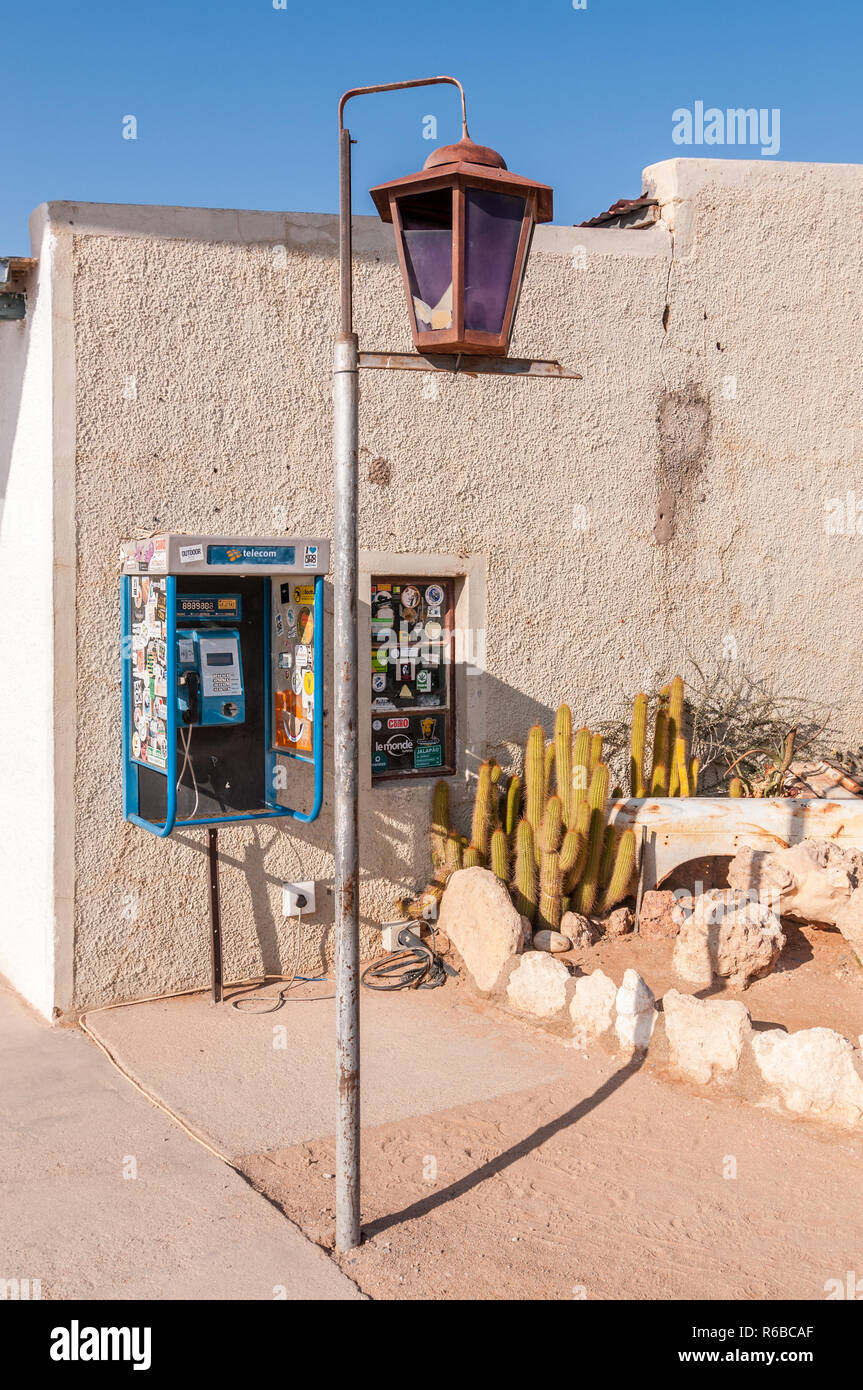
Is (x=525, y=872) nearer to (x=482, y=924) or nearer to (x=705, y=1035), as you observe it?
(x=482, y=924)

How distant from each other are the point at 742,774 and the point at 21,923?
4.45m

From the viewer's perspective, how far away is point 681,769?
7.25 m

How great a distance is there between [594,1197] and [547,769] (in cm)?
277

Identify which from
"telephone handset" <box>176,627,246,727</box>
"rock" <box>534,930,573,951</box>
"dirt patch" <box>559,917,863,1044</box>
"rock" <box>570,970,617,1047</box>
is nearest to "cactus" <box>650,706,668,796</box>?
"dirt patch" <box>559,917,863,1044</box>

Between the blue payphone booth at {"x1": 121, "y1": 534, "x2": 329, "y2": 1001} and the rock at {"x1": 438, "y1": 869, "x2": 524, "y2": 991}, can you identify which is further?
the rock at {"x1": 438, "y1": 869, "x2": 524, "y2": 991}

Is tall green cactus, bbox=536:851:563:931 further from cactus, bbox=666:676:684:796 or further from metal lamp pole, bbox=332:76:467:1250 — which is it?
metal lamp pole, bbox=332:76:467:1250

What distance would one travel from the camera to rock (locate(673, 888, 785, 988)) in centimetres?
593

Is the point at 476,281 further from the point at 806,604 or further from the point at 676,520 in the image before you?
the point at 806,604

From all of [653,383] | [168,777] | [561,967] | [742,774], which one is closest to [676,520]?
[653,383]

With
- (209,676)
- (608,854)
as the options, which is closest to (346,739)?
(209,676)

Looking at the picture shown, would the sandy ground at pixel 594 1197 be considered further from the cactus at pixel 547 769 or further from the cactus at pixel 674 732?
the cactus at pixel 674 732

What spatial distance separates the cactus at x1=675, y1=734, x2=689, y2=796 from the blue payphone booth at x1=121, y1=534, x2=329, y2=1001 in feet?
7.64

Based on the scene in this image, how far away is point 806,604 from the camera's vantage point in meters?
8.30

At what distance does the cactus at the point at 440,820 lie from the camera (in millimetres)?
6809
